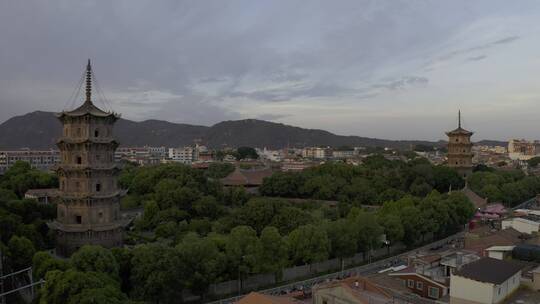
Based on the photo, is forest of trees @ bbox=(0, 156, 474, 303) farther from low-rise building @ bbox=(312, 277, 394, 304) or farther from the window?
the window

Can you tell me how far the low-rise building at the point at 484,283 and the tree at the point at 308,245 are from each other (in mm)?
12121

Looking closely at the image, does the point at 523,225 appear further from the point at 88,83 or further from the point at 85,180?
the point at 88,83

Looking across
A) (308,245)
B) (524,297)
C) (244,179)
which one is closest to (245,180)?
(244,179)

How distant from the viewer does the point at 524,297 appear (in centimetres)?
2386

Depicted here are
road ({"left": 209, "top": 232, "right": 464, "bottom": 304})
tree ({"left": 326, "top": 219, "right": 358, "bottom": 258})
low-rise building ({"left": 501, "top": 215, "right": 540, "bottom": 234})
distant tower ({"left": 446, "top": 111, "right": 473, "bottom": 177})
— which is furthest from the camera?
distant tower ({"left": 446, "top": 111, "right": 473, "bottom": 177})

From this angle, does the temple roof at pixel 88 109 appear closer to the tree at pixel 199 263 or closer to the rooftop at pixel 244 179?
the tree at pixel 199 263

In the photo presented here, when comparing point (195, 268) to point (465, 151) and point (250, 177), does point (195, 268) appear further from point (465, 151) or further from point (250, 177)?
point (465, 151)

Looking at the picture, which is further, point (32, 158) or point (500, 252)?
point (32, 158)

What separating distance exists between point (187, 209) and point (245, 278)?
17.3 m

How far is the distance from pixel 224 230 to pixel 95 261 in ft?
51.5

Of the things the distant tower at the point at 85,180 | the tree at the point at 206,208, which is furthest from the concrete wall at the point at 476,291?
the tree at the point at 206,208

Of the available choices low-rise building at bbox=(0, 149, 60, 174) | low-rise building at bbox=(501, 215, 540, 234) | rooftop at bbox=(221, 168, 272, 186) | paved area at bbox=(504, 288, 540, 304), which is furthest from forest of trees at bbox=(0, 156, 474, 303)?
low-rise building at bbox=(0, 149, 60, 174)

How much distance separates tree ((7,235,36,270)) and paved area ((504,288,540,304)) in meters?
26.4

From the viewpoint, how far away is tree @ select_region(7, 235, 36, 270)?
2869cm
